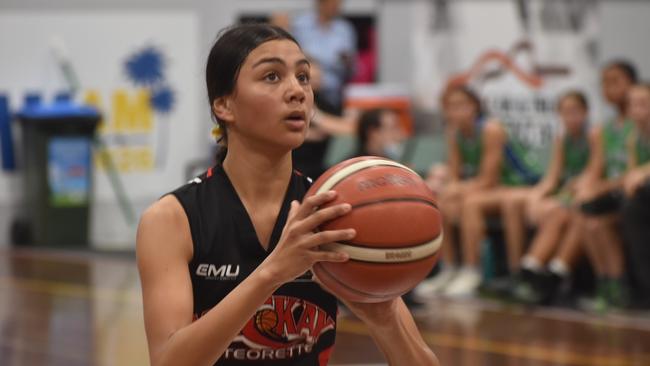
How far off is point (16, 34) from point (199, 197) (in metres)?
8.60

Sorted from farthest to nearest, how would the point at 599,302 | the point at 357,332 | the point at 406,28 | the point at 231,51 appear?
the point at 406,28, the point at 599,302, the point at 357,332, the point at 231,51

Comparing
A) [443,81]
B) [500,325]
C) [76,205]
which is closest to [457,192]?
[500,325]

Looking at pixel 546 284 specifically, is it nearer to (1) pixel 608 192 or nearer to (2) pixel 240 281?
(1) pixel 608 192

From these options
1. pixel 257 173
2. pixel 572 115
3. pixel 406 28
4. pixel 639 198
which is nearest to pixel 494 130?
pixel 572 115

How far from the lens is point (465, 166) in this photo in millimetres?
8320

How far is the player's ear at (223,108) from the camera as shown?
2629 mm

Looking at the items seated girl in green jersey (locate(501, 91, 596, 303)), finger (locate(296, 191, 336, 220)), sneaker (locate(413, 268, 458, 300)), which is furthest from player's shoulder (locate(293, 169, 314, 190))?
sneaker (locate(413, 268, 458, 300))

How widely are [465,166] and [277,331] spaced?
5824mm

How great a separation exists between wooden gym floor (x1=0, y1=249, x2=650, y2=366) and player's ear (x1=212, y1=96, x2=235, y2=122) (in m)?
2.86

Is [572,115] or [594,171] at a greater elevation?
[572,115]

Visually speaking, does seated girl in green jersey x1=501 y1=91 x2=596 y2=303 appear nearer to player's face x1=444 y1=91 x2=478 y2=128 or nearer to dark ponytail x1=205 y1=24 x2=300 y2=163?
player's face x1=444 y1=91 x2=478 y2=128

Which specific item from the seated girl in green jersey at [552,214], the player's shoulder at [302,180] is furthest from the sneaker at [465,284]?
the player's shoulder at [302,180]

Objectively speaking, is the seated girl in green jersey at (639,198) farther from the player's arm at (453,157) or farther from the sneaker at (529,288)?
the player's arm at (453,157)

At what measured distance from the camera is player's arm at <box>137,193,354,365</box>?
2.17m
